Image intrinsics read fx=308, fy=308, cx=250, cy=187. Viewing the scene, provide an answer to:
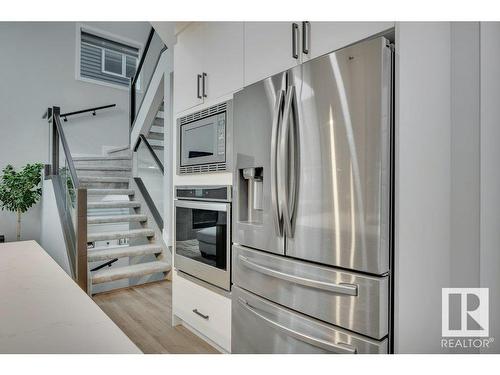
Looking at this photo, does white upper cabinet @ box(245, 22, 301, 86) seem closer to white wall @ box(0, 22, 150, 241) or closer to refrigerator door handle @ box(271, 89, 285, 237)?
refrigerator door handle @ box(271, 89, 285, 237)

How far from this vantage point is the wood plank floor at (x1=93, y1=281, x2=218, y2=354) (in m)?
2.04

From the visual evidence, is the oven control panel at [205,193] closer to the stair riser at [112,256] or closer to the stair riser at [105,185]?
the stair riser at [112,256]

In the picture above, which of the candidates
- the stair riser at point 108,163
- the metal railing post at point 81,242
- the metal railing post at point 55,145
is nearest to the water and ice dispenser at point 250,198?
the metal railing post at point 81,242

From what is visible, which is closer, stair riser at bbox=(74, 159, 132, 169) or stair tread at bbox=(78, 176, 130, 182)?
stair tread at bbox=(78, 176, 130, 182)

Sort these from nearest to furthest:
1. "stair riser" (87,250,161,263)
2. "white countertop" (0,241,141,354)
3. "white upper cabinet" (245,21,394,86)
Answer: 1. "white countertop" (0,241,141,354)
2. "white upper cabinet" (245,21,394,86)
3. "stair riser" (87,250,161,263)

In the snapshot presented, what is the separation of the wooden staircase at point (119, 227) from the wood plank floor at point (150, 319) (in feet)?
0.55

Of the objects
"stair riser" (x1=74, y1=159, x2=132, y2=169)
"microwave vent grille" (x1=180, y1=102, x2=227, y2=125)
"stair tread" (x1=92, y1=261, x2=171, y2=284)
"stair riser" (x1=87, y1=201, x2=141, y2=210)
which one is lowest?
"stair tread" (x1=92, y1=261, x2=171, y2=284)

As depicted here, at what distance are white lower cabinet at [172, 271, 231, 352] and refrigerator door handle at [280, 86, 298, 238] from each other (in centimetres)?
80

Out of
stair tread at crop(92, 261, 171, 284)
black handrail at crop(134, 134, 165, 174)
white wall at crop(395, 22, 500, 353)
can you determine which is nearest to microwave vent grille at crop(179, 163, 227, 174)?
white wall at crop(395, 22, 500, 353)

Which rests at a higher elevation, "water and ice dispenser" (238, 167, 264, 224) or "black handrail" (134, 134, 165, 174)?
"black handrail" (134, 134, 165, 174)
